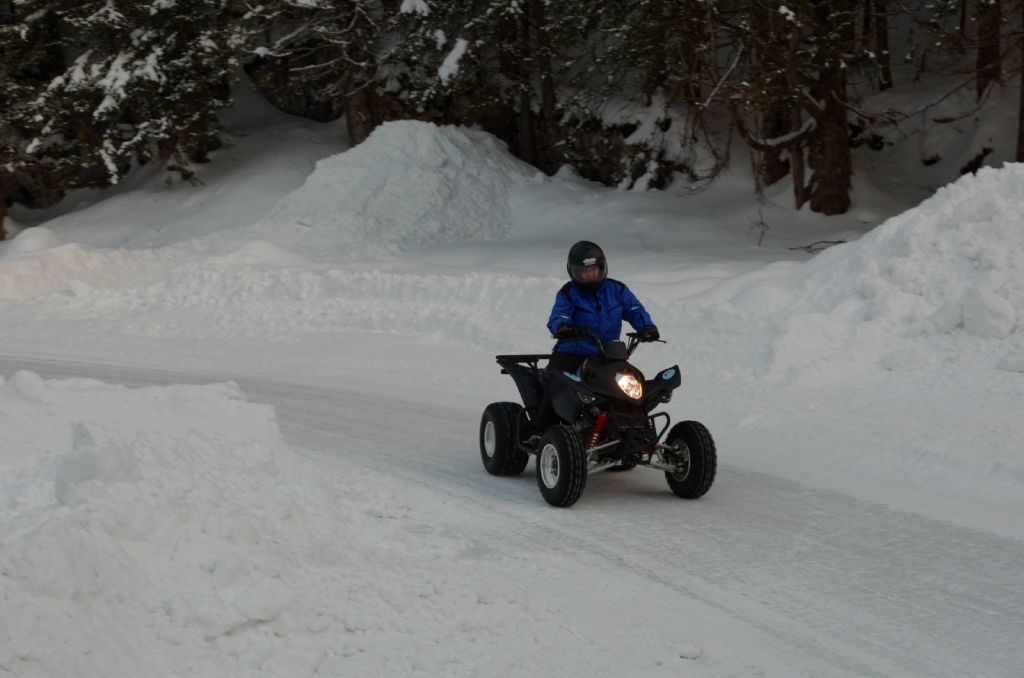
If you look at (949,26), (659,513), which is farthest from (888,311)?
(949,26)

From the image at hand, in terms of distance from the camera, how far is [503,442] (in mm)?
8805

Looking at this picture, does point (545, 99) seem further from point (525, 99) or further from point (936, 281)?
point (936, 281)

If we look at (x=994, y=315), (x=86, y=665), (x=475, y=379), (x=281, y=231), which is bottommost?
(x=86, y=665)

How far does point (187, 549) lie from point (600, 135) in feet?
65.6

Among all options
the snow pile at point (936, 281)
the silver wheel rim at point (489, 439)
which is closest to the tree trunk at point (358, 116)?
the snow pile at point (936, 281)

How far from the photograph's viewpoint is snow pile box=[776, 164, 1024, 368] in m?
10.7

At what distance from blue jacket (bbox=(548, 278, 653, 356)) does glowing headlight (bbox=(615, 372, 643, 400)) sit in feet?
2.04

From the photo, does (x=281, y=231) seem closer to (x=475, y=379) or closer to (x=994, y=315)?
(x=475, y=379)

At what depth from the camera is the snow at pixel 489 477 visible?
4.97m

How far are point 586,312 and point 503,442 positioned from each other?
1.21 m

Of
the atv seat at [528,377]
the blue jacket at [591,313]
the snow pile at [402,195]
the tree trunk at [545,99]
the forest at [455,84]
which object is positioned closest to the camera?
the blue jacket at [591,313]

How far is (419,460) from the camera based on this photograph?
30.7 feet

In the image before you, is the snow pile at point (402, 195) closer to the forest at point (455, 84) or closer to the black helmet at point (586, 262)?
the forest at point (455, 84)

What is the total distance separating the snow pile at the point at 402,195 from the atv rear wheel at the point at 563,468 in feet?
47.4
